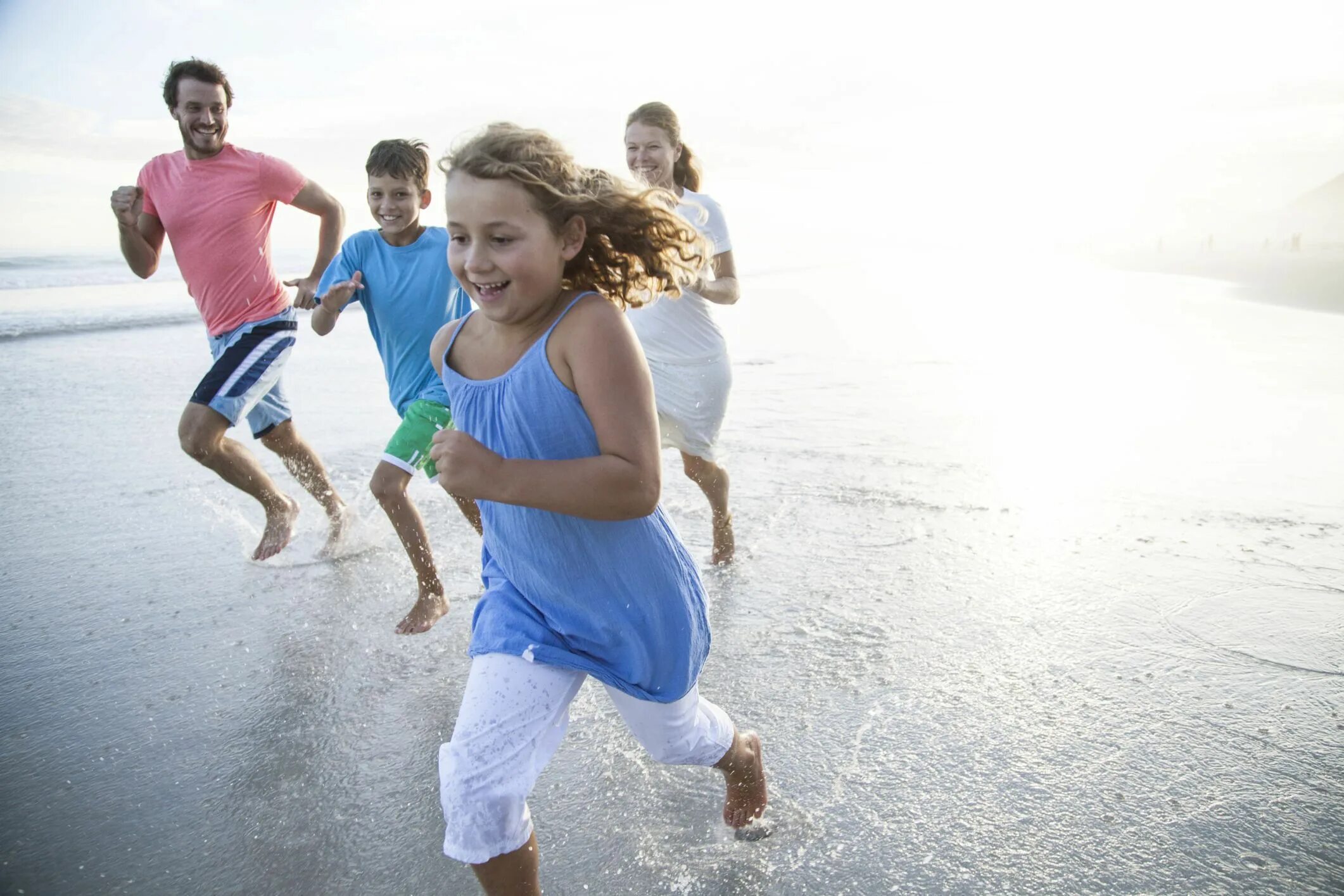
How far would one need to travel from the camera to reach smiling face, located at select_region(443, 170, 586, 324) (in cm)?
193

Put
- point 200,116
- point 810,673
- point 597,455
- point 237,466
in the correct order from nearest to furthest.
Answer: point 597,455 → point 810,673 → point 200,116 → point 237,466

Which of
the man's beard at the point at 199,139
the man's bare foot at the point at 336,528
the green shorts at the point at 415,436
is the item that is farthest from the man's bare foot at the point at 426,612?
the man's beard at the point at 199,139

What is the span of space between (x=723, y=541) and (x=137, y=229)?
3.05 metres

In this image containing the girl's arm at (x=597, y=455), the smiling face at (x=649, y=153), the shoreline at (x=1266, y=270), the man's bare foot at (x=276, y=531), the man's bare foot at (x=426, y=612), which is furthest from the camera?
the shoreline at (x=1266, y=270)

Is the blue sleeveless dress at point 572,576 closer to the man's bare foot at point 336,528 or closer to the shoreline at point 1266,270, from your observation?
the man's bare foot at point 336,528

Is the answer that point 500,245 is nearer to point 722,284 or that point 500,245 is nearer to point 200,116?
point 722,284

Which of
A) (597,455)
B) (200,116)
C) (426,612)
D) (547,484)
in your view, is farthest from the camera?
(200,116)

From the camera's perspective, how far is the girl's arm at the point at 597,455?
1.81 m

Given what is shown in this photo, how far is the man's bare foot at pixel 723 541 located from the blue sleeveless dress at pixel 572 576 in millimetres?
2315

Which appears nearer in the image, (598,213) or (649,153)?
(598,213)

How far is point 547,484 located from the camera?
1814 millimetres

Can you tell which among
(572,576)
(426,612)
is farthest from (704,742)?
(426,612)

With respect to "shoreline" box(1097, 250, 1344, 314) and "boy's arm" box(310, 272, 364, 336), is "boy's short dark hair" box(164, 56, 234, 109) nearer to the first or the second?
"boy's arm" box(310, 272, 364, 336)

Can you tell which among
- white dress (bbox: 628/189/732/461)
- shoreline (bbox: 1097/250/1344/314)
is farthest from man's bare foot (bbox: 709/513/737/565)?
shoreline (bbox: 1097/250/1344/314)
